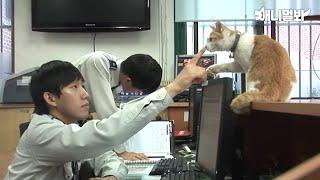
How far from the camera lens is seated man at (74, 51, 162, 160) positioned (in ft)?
6.93

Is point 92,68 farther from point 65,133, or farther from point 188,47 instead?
point 188,47

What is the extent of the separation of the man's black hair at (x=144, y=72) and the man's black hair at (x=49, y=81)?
706mm

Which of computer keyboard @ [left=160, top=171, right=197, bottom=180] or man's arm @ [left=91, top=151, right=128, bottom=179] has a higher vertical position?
computer keyboard @ [left=160, top=171, right=197, bottom=180]

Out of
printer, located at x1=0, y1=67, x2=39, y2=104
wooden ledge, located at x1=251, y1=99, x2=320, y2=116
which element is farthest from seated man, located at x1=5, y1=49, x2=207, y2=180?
printer, located at x1=0, y1=67, x2=39, y2=104

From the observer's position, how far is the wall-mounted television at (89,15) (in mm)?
4520

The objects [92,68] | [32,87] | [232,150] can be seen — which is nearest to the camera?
[232,150]

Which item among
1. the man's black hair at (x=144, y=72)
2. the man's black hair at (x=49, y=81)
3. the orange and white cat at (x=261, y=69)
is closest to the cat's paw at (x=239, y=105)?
the orange and white cat at (x=261, y=69)

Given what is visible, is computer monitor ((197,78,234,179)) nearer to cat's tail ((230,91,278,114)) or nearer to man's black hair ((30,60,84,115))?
cat's tail ((230,91,278,114))

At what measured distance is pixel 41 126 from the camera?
1290 millimetres

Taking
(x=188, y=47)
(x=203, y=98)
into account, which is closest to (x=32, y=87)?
(x=203, y=98)

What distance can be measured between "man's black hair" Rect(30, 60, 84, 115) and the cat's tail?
585 mm

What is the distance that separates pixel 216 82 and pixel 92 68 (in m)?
1.17

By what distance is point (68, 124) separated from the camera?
1.37 m

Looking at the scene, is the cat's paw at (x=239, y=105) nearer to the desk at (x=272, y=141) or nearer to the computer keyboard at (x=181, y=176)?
the desk at (x=272, y=141)
